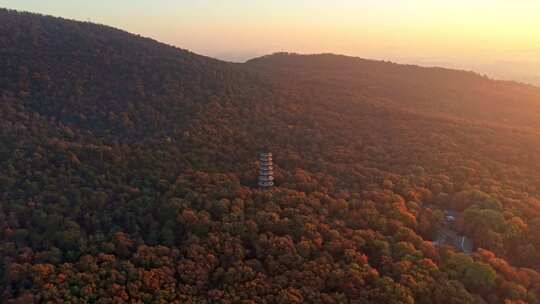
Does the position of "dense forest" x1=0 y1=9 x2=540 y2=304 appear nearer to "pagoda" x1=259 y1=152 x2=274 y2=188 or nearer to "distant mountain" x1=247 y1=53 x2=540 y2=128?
"pagoda" x1=259 y1=152 x2=274 y2=188

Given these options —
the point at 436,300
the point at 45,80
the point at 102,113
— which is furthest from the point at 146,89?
the point at 436,300

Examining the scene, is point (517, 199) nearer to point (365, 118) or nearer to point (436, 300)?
point (436, 300)

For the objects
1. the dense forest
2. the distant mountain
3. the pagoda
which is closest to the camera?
the dense forest

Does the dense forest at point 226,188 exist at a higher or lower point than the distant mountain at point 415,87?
lower

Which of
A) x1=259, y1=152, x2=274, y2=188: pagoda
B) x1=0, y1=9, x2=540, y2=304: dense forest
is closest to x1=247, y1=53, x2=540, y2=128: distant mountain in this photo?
x1=0, y1=9, x2=540, y2=304: dense forest

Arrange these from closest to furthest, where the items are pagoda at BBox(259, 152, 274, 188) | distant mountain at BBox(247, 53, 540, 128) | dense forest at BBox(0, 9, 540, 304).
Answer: dense forest at BBox(0, 9, 540, 304) → pagoda at BBox(259, 152, 274, 188) → distant mountain at BBox(247, 53, 540, 128)

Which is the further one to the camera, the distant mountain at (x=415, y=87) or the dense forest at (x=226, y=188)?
the distant mountain at (x=415, y=87)

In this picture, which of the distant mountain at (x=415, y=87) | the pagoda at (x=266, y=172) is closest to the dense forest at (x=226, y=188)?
the pagoda at (x=266, y=172)

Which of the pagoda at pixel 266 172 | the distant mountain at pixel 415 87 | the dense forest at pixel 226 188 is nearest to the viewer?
the dense forest at pixel 226 188

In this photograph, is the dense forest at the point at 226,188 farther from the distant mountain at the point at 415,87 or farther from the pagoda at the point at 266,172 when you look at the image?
the distant mountain at the point at 415,87
